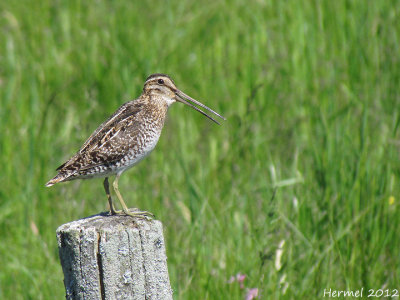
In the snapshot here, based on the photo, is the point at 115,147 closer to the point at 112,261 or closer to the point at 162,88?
the point at 162,88

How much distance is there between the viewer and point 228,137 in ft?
22.0

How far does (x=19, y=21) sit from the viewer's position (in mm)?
8383

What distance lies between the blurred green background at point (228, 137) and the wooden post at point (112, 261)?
1.19 m

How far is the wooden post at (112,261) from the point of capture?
306 centimetres

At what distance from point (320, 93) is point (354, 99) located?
1.53 feet

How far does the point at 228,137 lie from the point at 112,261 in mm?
Result: 3757

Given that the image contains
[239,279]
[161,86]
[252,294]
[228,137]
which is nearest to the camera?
[252,294]

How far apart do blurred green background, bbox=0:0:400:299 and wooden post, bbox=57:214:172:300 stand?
119cm

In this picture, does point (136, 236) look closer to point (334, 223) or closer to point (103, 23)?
point (334, 223)

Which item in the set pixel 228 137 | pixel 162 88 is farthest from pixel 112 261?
pixel 228 137

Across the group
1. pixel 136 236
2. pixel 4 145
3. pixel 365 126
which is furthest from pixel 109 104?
pixel 136 236

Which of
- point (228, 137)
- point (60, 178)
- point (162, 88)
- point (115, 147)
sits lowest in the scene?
point (60, 178)

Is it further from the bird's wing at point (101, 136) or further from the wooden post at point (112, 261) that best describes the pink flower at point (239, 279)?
the wooden post at point (112, 261)

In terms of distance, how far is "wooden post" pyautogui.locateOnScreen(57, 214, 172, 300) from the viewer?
3.06 m
